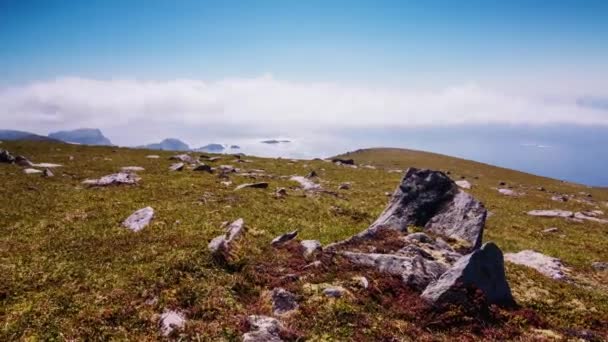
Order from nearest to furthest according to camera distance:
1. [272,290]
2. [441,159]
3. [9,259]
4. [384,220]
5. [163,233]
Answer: [272,290]
[9,259]
[163,233]
[384,220]
[441,159]

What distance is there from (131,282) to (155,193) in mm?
18037

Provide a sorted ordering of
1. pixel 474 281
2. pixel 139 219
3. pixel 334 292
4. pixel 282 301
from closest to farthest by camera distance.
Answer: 1. pixel 282 301
2. pixel 334 292
3. pixel 474 281
4. pixel 139 219

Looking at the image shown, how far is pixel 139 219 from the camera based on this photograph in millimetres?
24188

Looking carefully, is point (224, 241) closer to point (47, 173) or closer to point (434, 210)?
point (434, 210)

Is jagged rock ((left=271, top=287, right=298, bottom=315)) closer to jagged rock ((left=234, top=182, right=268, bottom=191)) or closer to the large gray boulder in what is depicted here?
the large gray boulder

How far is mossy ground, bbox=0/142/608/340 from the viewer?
1298cm

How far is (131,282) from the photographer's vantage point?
1541 cm

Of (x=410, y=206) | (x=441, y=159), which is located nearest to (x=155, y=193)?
(x=410, y=206)

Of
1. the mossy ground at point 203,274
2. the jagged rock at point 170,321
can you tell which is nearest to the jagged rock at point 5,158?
the mossy ground at point 203,274

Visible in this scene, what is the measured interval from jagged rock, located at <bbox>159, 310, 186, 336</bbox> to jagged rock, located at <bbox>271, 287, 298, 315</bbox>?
314cm

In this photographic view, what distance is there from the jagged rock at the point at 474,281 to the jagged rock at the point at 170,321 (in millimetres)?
9027

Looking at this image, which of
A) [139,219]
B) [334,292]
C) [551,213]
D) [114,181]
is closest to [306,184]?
[114,181]

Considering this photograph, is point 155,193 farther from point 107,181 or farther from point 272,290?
point 272,290

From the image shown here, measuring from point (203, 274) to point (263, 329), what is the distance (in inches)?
192
